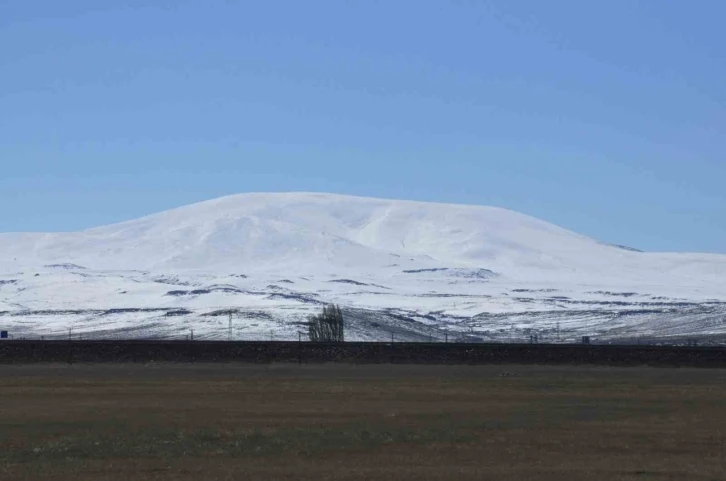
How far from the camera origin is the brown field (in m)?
26.0

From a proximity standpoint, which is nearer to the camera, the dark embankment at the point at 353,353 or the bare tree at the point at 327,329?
the dark embankment at the point at 353,353

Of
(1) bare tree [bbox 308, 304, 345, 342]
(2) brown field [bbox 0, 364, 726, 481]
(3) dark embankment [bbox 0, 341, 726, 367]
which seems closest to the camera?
(2) brown field [bbox 0, 364, 726, 481]

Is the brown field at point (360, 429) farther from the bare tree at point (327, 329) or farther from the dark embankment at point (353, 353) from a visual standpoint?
the bare tree at point (327, 329)

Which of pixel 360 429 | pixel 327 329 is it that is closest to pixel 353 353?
pixel 327 329

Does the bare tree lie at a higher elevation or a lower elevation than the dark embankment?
higher

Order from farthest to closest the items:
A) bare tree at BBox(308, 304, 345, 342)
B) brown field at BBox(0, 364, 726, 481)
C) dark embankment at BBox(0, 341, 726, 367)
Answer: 1. bare tree at BBox(308, 304, 345, 342)
2. dark embankment at BBox(0, 341, 726, 367)
3. brown field at BBox(0, 364, 726, 481)

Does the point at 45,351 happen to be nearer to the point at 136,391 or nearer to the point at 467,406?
the point at 136,391

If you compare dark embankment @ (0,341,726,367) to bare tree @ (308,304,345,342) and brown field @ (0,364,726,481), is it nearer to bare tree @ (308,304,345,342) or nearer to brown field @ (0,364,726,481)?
brown field @ (0,364,726,481)

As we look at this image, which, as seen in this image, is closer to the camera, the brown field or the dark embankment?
the brown field

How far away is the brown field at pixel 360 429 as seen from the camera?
85.4 feet

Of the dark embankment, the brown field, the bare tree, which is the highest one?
the bare tree

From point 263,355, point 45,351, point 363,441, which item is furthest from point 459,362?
point 363,441

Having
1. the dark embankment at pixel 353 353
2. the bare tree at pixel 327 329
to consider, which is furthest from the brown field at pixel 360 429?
the bare tree at pixel 327 329

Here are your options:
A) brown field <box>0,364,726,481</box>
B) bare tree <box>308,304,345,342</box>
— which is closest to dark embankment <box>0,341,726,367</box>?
Answer: brown field <box>0,364,726,481</box>
